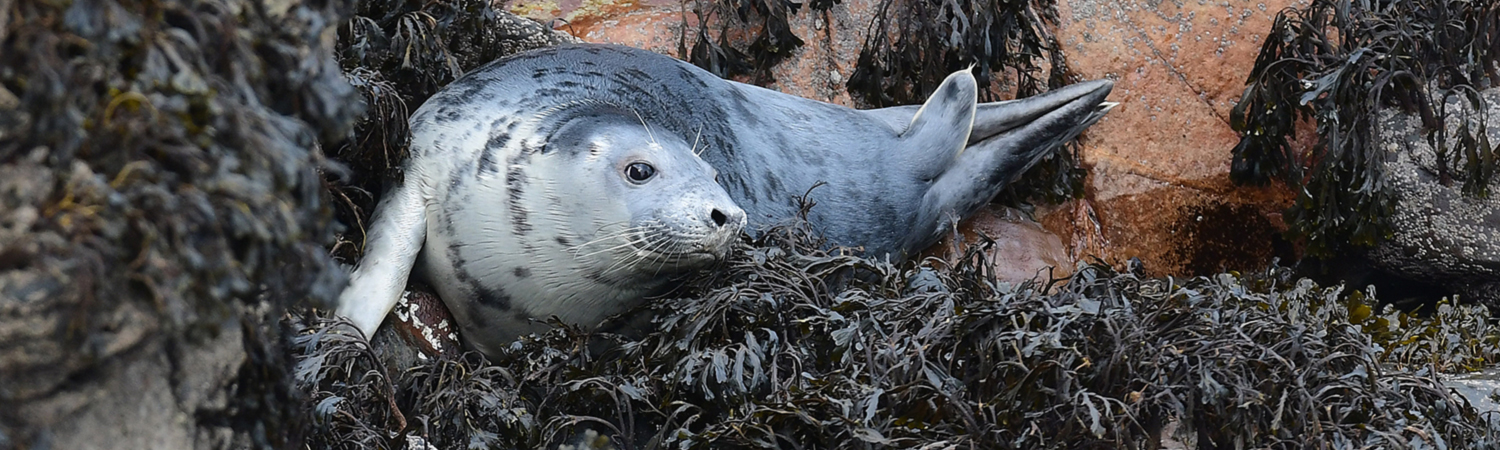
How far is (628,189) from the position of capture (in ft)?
11.4

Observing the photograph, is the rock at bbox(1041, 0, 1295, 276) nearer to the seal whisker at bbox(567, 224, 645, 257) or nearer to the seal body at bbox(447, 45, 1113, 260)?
the seal body at bbox(447, 45, 1113, 260)

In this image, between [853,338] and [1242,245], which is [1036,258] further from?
[853,338]

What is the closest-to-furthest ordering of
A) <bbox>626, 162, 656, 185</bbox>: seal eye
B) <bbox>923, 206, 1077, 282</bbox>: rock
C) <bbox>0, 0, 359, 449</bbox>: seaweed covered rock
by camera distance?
<bbox>0, 0, 359, 449</bbox>: seaweed covered rock
<bbox>626, 162, 656, 185</bbox>: seal eye
<bbox>923, 206, 1077, 282</bbox>: rock

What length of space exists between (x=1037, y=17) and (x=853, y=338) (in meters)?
2.57

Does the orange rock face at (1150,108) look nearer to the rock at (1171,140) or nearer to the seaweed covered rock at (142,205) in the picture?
the rock at (1171,140)

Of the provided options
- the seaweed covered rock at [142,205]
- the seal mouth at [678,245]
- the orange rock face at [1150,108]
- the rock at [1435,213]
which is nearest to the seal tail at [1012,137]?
the orange rock face at [1150,108]

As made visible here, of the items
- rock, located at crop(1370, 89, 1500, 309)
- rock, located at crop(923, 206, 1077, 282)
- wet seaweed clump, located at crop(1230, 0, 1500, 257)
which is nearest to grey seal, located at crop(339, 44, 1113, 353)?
rock, located at crop(923, 206, 1077, 282)

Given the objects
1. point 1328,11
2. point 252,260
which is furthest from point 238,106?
point 1328,11

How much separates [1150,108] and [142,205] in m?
4.43

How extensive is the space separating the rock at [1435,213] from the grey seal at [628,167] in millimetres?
981

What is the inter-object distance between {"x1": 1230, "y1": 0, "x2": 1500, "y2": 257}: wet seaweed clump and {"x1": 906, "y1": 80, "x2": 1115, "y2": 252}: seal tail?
1.97 feet

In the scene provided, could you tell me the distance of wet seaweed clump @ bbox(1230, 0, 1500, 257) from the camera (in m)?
4.62

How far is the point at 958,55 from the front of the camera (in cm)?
495

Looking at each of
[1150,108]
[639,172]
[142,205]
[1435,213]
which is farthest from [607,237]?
[1435,213]
